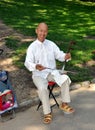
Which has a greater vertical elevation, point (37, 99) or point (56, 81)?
point (56, 81)

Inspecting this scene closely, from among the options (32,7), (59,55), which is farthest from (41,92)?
(32,7)

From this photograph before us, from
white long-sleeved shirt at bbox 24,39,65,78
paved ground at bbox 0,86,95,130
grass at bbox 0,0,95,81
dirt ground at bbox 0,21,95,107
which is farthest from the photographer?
grass at bbox 0,0,95,81

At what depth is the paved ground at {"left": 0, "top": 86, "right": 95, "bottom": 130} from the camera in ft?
21.1

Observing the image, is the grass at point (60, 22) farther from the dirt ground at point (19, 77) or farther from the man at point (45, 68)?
the man at point (45, 68)

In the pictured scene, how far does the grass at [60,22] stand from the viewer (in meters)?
9.45

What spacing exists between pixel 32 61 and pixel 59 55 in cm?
55

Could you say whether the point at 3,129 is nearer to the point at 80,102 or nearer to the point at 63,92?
the point at 63,92

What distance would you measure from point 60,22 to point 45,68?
24.1 feet

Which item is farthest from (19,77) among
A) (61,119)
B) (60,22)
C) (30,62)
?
(60,22)

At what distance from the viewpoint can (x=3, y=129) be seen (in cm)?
639

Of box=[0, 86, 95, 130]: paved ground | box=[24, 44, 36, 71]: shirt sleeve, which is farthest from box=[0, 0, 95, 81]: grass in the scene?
box=[24, 44, 36, 71]: shirt sleeve

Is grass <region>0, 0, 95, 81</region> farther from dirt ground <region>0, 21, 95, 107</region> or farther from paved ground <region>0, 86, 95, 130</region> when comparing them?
paved ground <region>0, 86, 95, 130</region>

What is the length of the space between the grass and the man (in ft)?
4.57

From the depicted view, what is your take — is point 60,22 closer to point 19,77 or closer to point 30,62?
point 19,77
